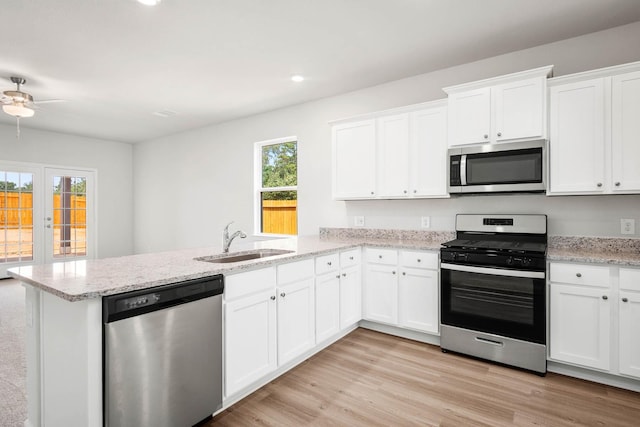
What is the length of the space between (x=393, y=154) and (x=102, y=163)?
20.7ft

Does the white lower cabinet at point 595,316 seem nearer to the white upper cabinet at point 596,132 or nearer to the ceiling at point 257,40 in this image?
the white upper cabinet at point 596,132

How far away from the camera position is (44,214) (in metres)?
6.36

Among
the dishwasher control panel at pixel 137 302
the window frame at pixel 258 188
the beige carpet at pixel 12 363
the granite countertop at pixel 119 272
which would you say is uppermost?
the window frame at pixel 258 188

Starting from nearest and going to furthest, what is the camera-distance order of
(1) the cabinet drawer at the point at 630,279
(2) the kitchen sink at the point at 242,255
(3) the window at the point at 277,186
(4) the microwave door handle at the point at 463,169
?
1. (1) the cabinet drawer at the point at 630,279
2. (2) the kitchen sink at the point at 242,255
3. (4) the microwave door handle at the point at 463,169
4. (3) the window at the point at 277,186

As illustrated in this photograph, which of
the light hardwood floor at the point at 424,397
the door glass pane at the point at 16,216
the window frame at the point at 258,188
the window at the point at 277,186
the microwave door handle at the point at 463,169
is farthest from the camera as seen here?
the door glass pane at the point at 16,216

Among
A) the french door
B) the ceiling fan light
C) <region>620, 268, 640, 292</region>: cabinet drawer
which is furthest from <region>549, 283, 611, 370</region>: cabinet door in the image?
the french door

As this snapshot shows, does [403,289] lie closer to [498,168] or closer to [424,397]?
[424,397]

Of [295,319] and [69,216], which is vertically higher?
[69,216]

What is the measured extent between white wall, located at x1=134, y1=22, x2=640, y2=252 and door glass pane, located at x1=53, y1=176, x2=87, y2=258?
37.1 inches

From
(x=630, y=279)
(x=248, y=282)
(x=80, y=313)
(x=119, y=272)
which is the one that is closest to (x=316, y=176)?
(x=248, y=282)

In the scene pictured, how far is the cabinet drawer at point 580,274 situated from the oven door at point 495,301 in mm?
115

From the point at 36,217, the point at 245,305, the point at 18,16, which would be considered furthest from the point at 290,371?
the point at 36,217

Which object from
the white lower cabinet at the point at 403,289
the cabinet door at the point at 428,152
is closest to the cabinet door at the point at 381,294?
the white lower cabinet at the point at 403,289

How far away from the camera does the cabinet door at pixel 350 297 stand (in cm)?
317
